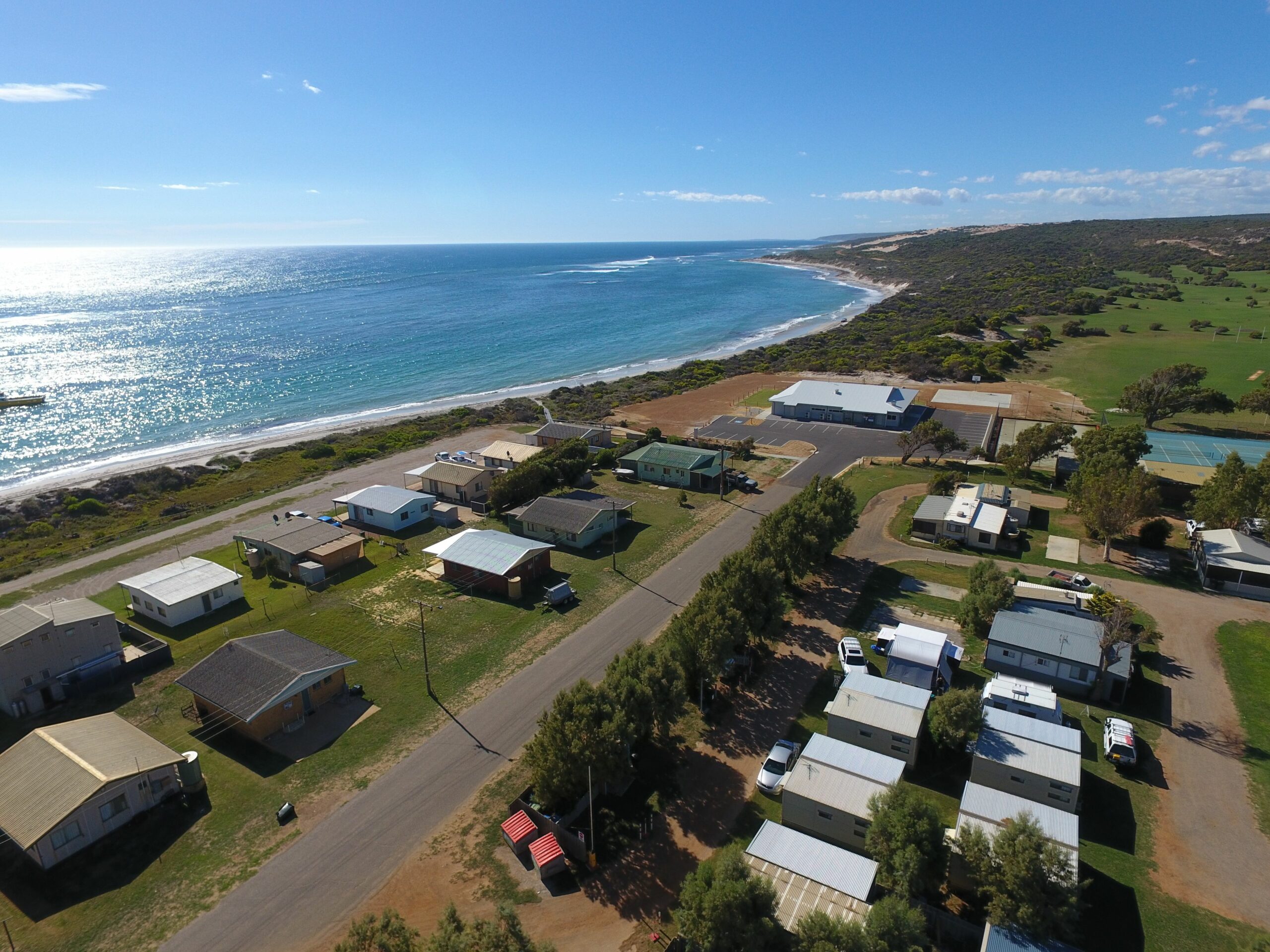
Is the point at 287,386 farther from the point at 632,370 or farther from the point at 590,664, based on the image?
the point at 590,664

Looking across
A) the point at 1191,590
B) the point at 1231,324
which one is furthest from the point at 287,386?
the point at 1231,324

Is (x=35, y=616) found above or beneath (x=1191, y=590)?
above

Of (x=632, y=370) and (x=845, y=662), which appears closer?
(x=845, y=662)

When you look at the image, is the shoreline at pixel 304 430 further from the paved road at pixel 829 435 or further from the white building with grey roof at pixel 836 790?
the white building with grey roof at pixel 836 790

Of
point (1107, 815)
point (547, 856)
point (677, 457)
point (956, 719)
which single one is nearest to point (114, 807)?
point (547, 856)

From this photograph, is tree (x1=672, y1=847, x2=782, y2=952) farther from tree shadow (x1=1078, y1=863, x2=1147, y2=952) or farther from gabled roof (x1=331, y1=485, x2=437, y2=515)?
gabled roof (x1=331, y1=485, x2=437, y2=515)

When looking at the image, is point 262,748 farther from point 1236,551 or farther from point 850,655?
point 1236,551

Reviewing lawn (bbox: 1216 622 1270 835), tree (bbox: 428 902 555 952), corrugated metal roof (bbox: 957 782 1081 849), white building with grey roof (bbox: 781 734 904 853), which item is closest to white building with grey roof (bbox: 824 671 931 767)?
white building with grey roof (bbox: 781 734 904 853)
